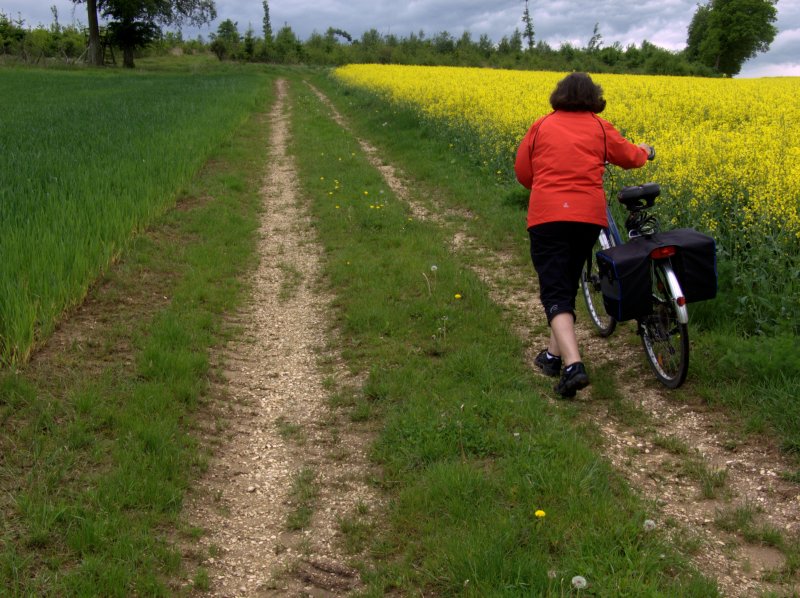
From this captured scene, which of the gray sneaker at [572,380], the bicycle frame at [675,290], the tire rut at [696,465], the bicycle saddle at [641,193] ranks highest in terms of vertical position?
the bicycle saddle at [641,193]

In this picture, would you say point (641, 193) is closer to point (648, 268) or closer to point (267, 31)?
point (648, 268)

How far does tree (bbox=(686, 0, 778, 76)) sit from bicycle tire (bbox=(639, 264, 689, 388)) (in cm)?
6585

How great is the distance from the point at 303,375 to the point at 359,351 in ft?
1.72

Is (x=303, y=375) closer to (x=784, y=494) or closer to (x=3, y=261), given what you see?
(x=3, y=261)

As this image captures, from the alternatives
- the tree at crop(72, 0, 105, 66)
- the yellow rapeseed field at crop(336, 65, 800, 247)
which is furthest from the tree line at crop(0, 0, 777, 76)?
the yellow rapeseed field at crop(336, 65, 800, 247)

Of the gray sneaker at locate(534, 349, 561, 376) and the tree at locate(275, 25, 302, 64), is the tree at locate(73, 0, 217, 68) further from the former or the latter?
the gray sneaker at locate(534, 349, 561, 376)

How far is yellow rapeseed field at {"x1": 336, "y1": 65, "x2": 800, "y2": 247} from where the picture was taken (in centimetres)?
575

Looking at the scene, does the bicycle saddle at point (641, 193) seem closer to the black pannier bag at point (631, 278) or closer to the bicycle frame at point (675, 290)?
the black pannier bag at point (631, 278)

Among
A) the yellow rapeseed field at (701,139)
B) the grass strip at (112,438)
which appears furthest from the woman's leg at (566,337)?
the grass strip at (112,438)

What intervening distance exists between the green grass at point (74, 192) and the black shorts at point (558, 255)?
137 inches

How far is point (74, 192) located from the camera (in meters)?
6.95

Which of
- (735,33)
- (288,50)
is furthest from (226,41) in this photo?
(735,33)

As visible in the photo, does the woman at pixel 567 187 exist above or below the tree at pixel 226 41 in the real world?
below

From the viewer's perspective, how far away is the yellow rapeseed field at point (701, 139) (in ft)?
18.9
